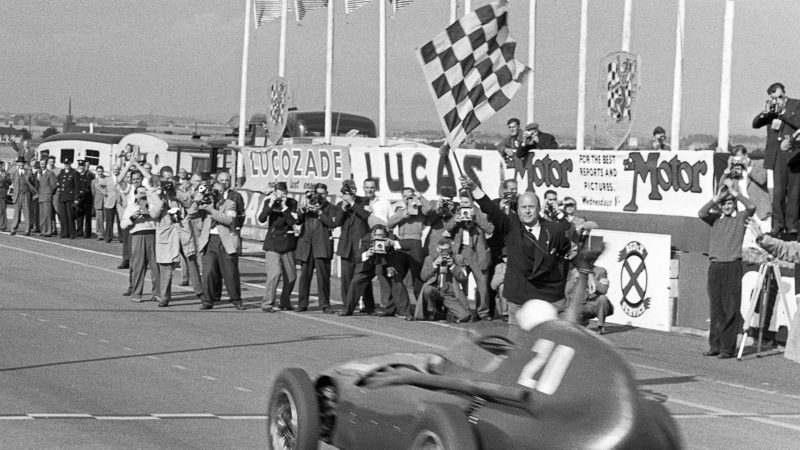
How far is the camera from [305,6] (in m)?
31.2

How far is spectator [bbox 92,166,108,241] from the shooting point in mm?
31766

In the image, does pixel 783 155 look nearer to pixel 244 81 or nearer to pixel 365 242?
pixel 365 242

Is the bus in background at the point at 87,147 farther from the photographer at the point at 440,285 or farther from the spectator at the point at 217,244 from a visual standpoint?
the photographer at the point at 440,285

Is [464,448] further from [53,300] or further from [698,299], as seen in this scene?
[53,300]

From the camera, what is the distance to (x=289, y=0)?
3309 cm

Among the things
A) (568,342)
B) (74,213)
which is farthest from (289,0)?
(568,342)

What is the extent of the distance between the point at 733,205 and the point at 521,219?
5.59 m

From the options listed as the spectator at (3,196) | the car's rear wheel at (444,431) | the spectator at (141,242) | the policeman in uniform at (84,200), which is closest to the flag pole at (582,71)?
the spectator at (141,242)

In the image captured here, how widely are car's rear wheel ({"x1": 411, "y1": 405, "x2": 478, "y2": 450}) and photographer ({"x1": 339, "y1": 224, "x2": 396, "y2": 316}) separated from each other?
11664 mm

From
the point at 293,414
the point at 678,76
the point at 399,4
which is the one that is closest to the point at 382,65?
the point at 399,4

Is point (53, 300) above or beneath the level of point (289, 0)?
beneath

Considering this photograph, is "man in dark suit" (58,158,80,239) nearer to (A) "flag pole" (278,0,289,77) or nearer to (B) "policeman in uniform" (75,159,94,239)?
(B) "policeman in uniform" (75,159,94,239)

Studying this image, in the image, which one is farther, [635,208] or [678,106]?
[678,106]

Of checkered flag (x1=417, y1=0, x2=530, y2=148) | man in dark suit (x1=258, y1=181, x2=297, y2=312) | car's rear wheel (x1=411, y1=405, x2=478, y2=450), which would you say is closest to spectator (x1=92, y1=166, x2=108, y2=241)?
man in dark suit (x1=258, y1=181, x2=297, y2=312)
